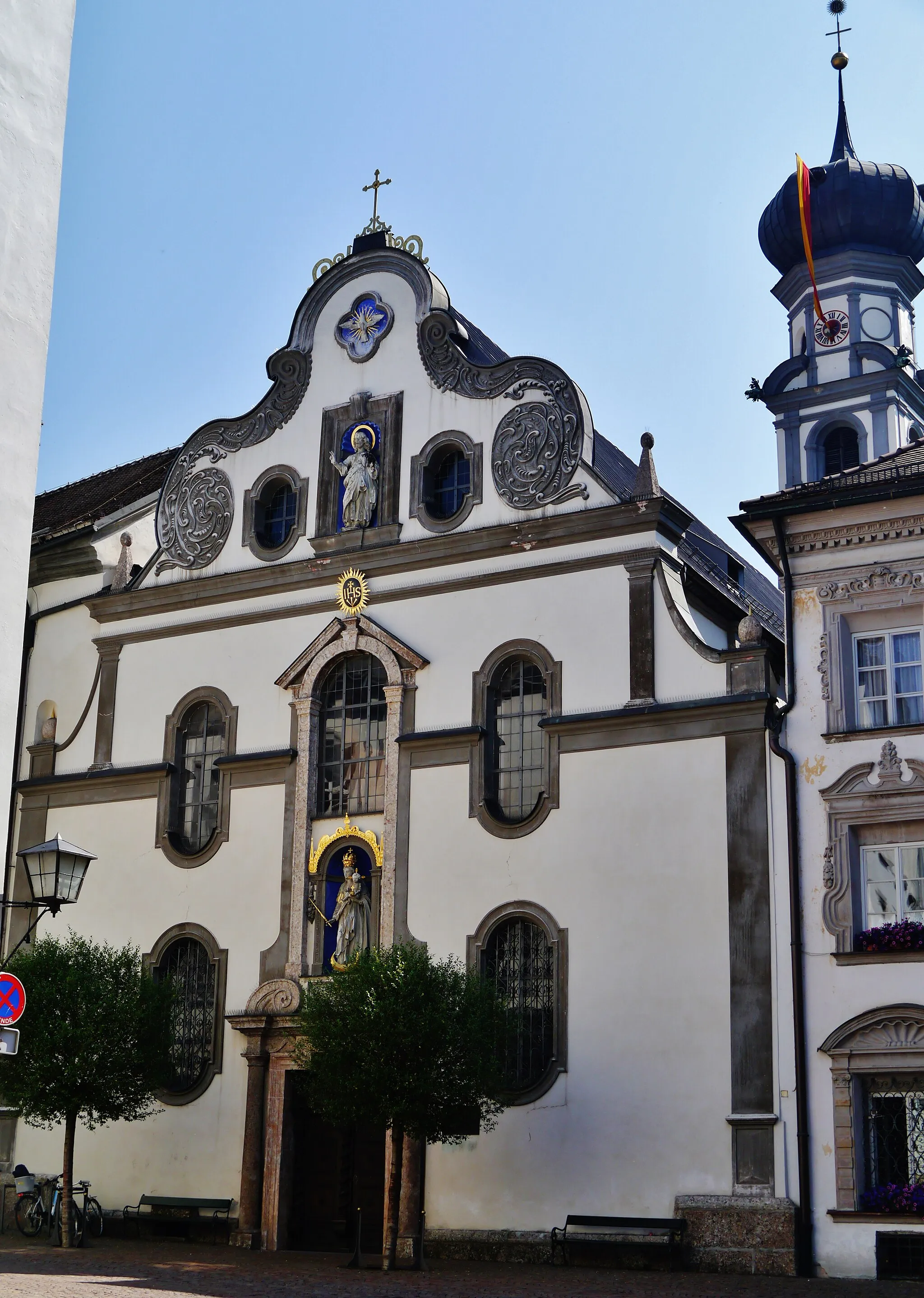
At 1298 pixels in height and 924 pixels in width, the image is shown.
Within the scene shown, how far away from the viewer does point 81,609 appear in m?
30.3

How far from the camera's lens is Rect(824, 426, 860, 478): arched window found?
40.6m

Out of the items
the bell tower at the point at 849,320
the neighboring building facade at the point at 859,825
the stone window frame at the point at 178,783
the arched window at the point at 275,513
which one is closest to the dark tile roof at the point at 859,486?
the neighboring building facade at the point at 859,825

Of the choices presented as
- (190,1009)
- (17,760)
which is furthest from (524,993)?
(17,760)

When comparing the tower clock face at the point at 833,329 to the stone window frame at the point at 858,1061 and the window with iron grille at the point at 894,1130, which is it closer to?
the stone window frame at the point at 858,1061

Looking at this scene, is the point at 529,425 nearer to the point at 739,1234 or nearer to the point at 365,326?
the point at 365,326

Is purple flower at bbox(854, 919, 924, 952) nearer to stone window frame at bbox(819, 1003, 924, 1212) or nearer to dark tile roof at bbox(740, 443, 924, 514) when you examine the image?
stone window frame at bbox(819, 1003, 924, 1212)

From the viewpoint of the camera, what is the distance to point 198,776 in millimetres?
28250

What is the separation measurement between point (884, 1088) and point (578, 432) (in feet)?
33.0

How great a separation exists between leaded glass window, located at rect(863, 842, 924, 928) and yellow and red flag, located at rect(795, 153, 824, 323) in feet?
65.6

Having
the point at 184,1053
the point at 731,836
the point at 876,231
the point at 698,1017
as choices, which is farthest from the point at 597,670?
the point at 876,231

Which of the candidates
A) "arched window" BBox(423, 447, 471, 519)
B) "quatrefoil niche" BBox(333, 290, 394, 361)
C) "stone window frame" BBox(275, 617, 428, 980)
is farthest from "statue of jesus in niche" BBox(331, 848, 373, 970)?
"quatrefoil niche" BBox(333, 290, 394, 361)

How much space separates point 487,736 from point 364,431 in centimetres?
550

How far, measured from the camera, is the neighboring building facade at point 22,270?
11781mm

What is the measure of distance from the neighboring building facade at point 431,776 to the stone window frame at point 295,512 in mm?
58
